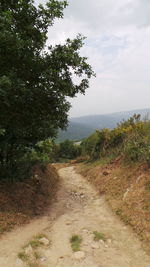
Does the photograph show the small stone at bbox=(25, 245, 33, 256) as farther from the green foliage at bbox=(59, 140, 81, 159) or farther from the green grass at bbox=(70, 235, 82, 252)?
the green foliage at bbox=(59, 140, 81, 159)

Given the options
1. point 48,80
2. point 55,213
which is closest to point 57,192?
point 55,213

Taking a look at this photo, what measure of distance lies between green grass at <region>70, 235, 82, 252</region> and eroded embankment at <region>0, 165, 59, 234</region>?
6.82 feet

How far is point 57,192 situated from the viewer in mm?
11734

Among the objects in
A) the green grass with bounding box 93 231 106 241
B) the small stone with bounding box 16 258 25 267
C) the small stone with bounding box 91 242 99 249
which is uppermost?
the small stone with bounding box 16 258 25 267

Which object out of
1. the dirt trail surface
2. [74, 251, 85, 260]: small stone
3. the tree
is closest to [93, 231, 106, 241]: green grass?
the dirt trail surface

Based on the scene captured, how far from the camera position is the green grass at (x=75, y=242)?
200 inches

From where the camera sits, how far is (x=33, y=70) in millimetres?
6867

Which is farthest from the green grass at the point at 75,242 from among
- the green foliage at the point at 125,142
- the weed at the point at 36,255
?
the green foliage at the point at 125,142

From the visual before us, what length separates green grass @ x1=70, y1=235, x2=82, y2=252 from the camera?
508cm

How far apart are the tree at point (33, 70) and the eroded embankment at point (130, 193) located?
454cm

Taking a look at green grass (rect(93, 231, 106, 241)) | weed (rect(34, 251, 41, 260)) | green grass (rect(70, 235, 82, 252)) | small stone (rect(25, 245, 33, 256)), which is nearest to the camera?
weed (rect(34, 251, 41, 260))

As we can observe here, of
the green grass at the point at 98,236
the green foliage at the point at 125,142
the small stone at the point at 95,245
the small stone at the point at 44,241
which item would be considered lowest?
the green grass at the point at 98,236

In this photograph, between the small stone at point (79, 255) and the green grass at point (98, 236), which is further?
the green grass at point (98, 236)

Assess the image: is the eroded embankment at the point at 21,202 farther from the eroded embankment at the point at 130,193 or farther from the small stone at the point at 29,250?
the eroded embankment at the point at 130,193
